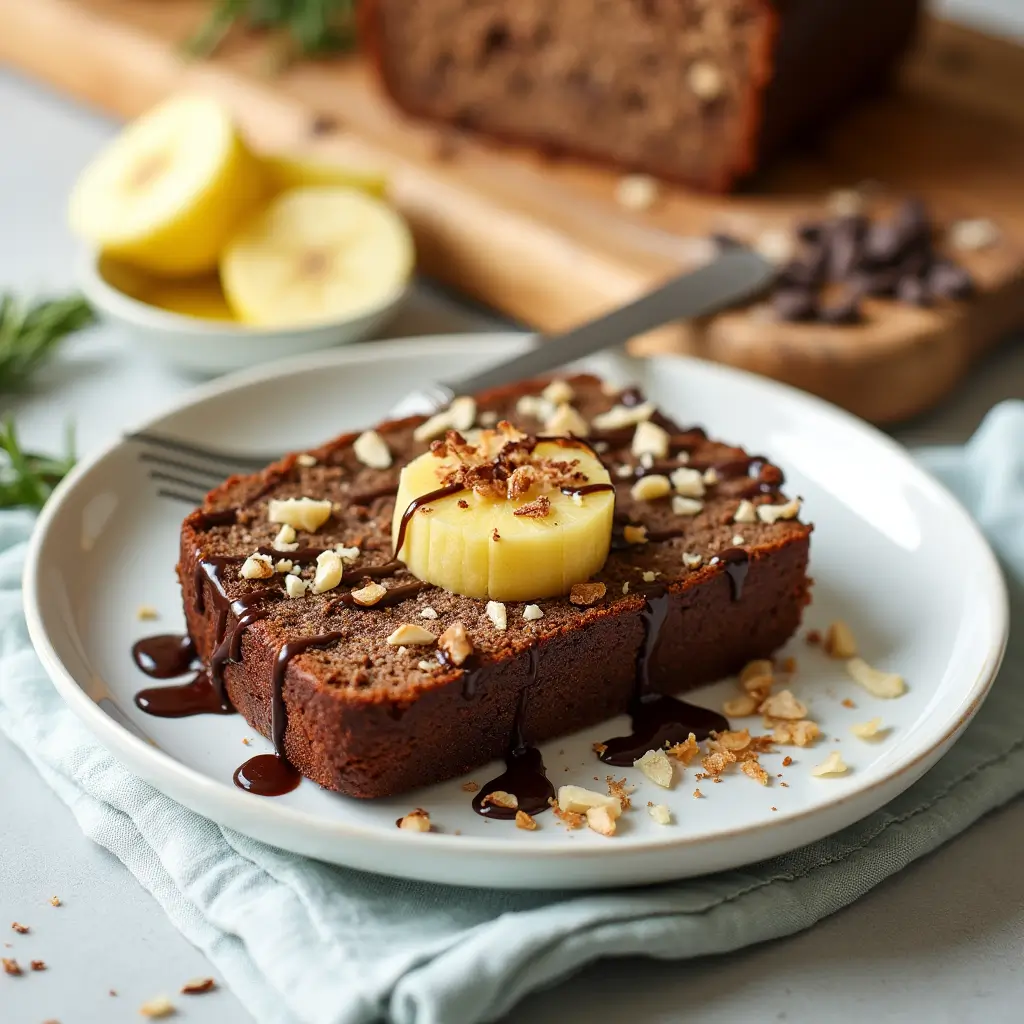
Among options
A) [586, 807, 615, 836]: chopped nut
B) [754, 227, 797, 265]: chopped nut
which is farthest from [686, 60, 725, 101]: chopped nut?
[586, 807, 615, 836]: chopped nut

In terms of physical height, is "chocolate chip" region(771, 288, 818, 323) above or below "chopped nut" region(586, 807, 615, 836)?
above

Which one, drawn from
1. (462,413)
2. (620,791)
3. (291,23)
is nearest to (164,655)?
(462,413)

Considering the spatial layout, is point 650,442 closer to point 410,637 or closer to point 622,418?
point 622,418

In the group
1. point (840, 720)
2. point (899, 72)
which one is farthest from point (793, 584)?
point (899, 72)

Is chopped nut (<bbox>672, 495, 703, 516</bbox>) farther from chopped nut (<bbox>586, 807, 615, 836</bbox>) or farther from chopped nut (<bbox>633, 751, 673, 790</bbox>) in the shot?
chopped nut (<bbox>586, 807, 615, 836</bbox>)

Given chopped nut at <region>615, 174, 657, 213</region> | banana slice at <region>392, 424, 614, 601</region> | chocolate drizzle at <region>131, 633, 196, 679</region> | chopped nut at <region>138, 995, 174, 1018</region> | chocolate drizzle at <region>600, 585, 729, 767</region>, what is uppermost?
banana slice at <region>392, 424, 614, 601</region>

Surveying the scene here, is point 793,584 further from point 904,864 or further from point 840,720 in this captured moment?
point 904,864
